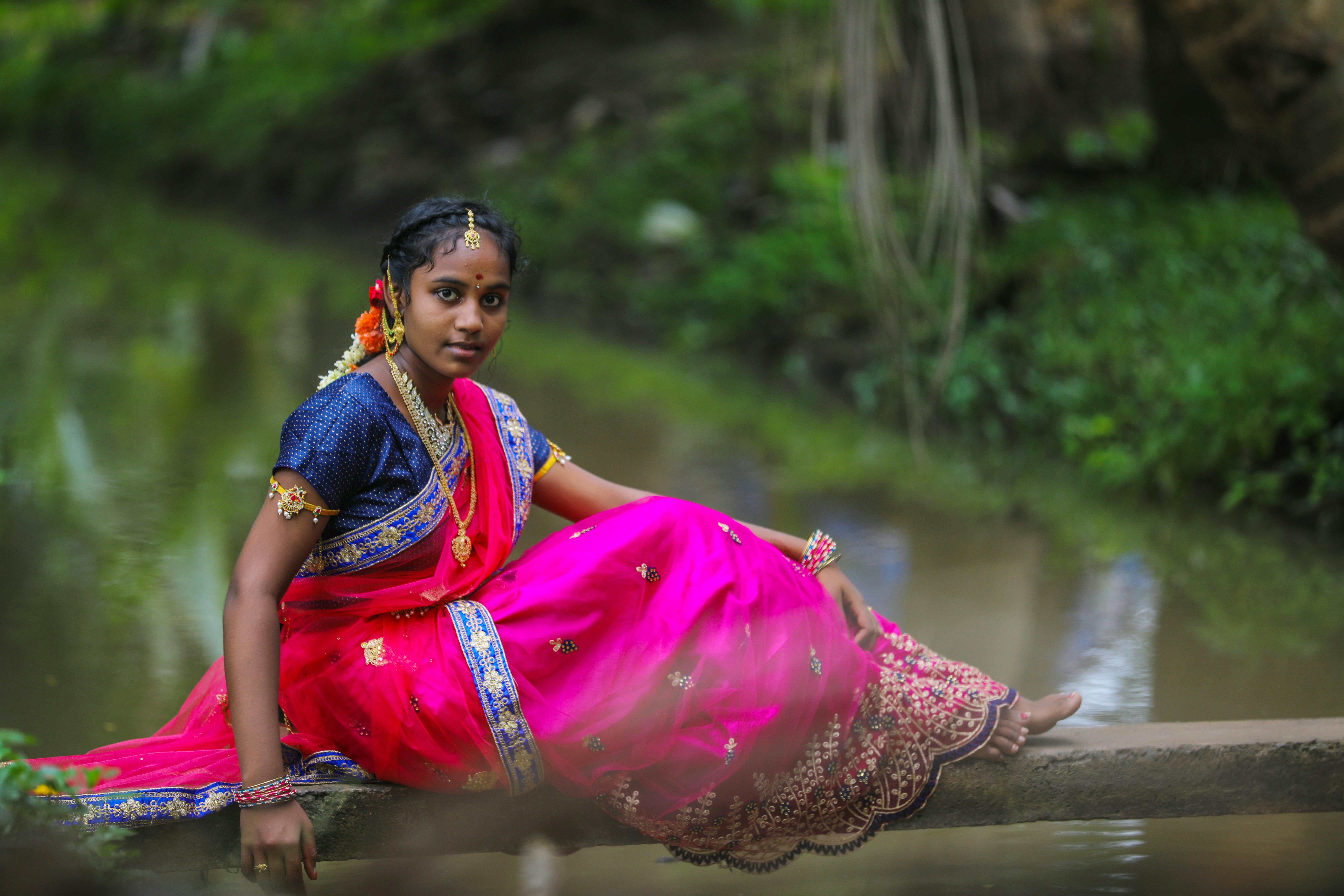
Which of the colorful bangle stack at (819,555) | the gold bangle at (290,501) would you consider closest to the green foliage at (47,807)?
the gold bangle at (290,501)

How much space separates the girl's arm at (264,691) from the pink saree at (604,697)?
0.10 m

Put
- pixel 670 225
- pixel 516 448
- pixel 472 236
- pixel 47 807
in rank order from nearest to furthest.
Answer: pixel 47 807 → pixel 472 236 → pixel 516 448 → pixel 670 225

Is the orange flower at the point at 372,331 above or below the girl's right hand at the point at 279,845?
above

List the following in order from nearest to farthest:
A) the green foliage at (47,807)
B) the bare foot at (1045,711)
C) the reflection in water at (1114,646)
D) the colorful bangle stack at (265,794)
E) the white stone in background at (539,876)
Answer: the green foliage at (47,807) < the colorful bangle stack at (265,794) < the bare foot at (1045,711) < the white stone in background at (539,876) < the reflection in water at (1114,646)

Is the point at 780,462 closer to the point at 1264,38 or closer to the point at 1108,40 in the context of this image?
the point at 1264,38

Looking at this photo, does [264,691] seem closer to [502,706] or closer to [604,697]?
[502,706]

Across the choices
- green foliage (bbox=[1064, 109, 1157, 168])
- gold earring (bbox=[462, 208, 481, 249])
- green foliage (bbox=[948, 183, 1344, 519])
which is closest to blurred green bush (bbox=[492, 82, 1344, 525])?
green foliage (bbox=[948, 183, 1344, 519])

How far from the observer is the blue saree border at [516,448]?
6.66ft

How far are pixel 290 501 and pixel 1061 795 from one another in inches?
49.9

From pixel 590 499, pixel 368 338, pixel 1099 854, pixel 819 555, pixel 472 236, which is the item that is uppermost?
pixel 472 236

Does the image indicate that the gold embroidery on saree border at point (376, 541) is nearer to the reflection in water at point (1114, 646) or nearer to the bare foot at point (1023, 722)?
the bare foot at point (1023, 722)

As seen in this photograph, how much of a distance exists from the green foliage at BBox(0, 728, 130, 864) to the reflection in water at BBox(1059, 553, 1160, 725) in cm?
172

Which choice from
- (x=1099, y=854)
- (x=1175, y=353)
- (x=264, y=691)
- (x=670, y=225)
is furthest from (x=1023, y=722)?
(x=670, y=225)

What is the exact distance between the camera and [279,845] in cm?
162
